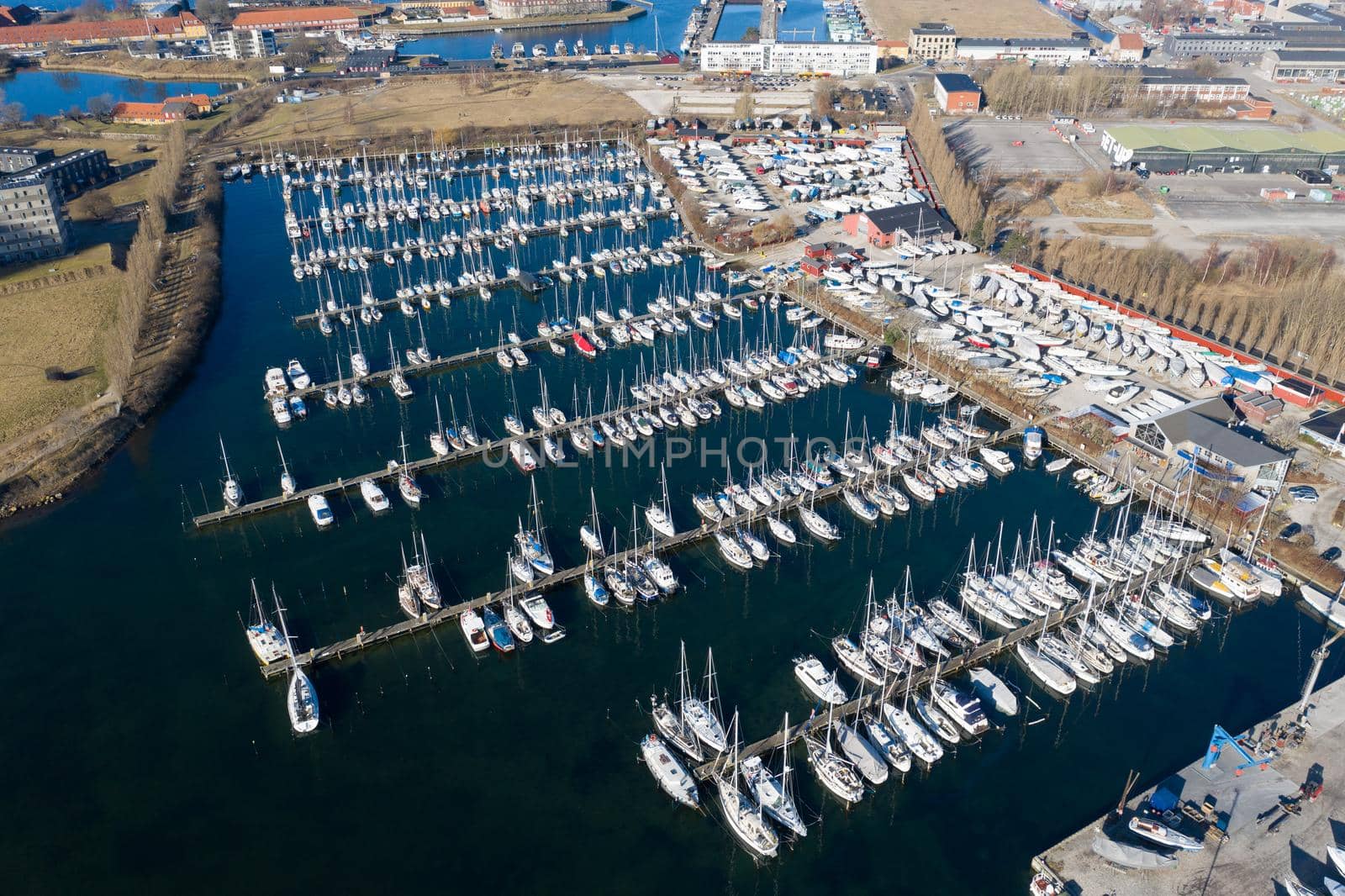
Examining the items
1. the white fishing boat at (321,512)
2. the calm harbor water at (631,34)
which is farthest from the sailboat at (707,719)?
the calm harbor water at (631,34)

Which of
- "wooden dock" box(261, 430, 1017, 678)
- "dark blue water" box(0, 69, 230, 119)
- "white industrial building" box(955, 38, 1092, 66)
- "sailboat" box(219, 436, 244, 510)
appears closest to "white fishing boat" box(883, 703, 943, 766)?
"wooden dock" box(261, 430, 1017, 678)

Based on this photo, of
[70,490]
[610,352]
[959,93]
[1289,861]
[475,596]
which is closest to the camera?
[1289,861]

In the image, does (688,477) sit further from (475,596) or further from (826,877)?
(826,877)

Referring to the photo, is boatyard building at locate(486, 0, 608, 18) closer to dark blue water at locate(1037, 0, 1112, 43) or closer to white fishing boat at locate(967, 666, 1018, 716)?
dark blue water at locate(1037, 0, 1112, 43)

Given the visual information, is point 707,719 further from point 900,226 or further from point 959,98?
point 959,98

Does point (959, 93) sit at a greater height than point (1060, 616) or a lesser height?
greater

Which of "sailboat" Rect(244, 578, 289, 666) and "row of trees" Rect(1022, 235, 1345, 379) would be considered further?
"row of trees" Rect(1022, 235, 1345, 379)

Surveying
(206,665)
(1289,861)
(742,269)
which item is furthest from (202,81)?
(1289,861)

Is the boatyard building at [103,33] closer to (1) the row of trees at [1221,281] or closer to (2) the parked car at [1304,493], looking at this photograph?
(1) the row of trees at [1221,281]
